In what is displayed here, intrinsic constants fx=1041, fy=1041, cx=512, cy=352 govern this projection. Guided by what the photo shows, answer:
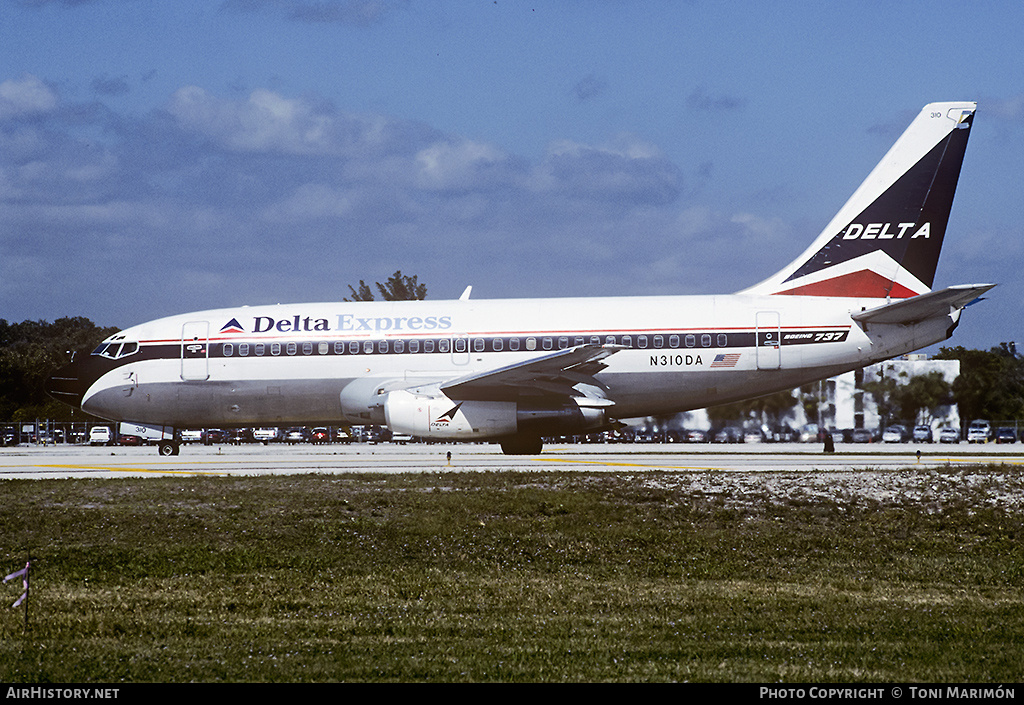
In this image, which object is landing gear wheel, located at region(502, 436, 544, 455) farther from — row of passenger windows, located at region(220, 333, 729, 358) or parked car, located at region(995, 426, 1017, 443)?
parked car, located at region(995, 426, 1017, 443)

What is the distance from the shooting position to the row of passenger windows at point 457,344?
2875cm

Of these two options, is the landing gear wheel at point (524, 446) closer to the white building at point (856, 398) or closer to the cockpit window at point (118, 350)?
the cockpit window at point (118, 350)

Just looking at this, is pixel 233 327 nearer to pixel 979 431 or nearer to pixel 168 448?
pixel 168 448

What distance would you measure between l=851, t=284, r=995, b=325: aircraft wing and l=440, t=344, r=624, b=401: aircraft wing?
22.9ft

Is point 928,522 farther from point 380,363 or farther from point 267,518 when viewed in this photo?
point 380,363

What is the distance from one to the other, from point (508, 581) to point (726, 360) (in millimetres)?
18112

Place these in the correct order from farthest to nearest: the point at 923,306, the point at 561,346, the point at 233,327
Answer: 1. the point at 233,327
2. the point at 561,346
3. the point at 923,306

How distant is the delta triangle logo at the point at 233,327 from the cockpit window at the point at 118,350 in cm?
282

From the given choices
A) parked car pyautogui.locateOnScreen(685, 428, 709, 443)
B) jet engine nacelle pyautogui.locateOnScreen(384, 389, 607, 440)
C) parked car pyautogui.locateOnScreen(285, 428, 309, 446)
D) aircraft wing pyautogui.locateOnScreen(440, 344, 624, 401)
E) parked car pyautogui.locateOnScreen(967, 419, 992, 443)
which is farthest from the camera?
parked car pyautogui.locateOnScreen(285, 428, 309, 446)

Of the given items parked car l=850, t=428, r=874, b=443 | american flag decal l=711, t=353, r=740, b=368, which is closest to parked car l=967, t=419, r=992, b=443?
parked car l=850, t=428, r=874, b=443

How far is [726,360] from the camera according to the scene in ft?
94.0

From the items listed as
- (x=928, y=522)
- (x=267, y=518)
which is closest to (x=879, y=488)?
(x=928, y=522)

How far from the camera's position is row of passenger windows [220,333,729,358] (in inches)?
1132

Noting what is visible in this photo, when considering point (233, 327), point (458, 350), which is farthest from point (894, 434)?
point (233, 327)
